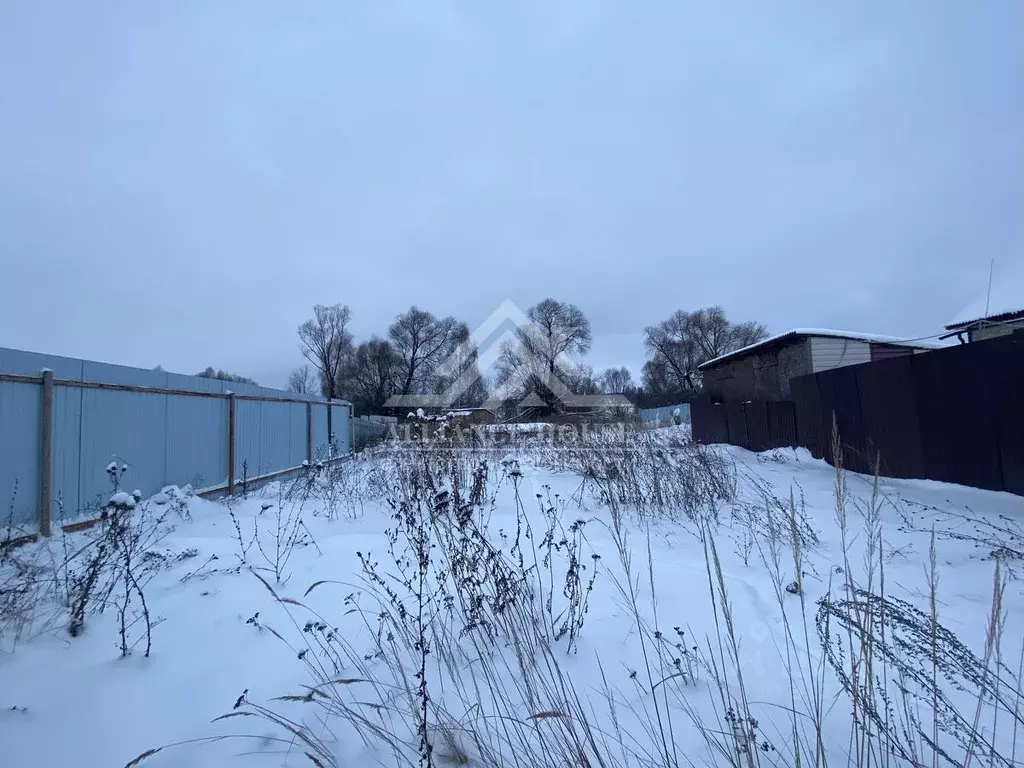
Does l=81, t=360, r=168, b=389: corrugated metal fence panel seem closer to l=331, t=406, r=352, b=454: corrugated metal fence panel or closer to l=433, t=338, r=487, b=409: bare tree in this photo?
l=331, t=406, r=352, b=454: corrugated metal fence panel

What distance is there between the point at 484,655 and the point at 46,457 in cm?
442

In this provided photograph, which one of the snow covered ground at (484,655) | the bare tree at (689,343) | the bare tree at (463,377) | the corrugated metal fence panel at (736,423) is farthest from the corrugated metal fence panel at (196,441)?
the bare tree at (689,343)

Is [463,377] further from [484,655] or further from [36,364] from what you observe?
[484,655]

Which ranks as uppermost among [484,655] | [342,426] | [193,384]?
[193,384]

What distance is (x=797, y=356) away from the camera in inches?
521

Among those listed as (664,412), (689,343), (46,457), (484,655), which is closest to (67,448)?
(46,457)

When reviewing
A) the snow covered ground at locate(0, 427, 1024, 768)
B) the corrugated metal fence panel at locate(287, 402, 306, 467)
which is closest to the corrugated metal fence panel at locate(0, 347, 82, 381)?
the snow covered ground at locate(0, 427, 1024, 768)

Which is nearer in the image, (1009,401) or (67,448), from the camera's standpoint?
(67,448)

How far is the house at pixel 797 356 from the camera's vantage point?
41.6ft

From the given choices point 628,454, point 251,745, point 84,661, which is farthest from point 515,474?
point 628,454

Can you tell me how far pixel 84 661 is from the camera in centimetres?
202

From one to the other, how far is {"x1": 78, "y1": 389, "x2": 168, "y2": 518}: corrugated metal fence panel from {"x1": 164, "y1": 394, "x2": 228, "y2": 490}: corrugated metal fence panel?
15cm

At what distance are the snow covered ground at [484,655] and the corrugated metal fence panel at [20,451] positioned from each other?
365 mm

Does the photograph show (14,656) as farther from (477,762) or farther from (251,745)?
(477,762)
